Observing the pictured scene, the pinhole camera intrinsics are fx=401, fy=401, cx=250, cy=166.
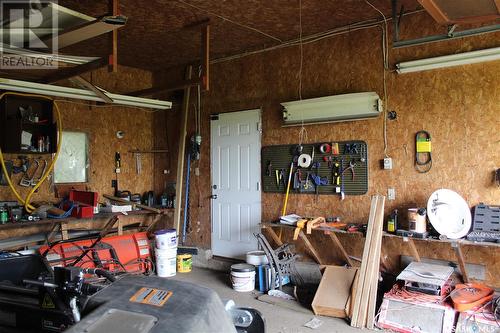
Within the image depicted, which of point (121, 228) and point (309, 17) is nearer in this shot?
point (309, 17)

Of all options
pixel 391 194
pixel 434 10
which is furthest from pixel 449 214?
pixel 434 10

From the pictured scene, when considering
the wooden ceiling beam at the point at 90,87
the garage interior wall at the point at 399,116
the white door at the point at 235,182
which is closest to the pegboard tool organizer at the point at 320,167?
the garage interior wall at the point at 399,116

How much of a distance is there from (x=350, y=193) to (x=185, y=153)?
2865mm

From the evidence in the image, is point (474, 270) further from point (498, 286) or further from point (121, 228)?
point (121, 228)

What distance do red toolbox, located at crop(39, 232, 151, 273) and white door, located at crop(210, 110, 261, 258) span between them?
42.7 inches

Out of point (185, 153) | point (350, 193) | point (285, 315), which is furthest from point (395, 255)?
point (185, 153)

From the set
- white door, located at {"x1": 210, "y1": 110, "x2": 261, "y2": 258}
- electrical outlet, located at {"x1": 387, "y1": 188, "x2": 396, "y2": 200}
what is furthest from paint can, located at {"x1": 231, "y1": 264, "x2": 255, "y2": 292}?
electrical outlet, located at {"x1": 387, "y1": 188, "x2": 396, "y2": 200}

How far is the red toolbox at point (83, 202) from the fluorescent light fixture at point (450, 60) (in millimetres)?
4129

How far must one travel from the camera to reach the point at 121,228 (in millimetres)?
5863

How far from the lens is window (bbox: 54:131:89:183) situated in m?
5.77

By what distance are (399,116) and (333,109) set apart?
28.9 inches

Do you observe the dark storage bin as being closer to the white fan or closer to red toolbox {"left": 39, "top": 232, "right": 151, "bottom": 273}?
red toolbox {"left": 39, "top": 232, "right": 151, "bottom": 273}

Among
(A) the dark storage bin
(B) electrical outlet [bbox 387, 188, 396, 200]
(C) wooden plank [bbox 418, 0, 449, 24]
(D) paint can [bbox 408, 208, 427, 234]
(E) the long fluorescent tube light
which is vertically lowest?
(A) the dark storage bin

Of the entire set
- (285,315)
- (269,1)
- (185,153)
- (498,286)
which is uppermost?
(269,1)
